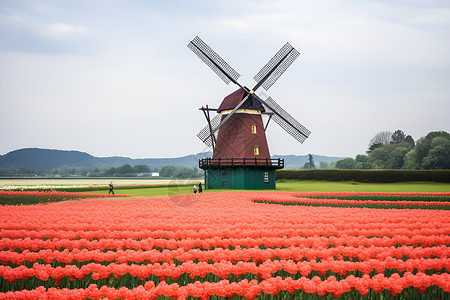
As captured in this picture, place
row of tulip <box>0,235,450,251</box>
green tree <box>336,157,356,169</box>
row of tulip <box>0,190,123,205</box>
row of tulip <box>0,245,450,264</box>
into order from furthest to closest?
1. green tree <box>336,157,356,169</box>
2. row of tulip <box>0,190,123,205</box>
3. row of tulip <box>0,235,450,251</box>
4. row of tulip <box>0,245,450,264</box>

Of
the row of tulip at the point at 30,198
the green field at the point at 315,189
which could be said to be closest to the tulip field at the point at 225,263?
the row of tulip at the point at 30,198

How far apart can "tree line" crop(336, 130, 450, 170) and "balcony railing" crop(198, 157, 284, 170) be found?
5331cm

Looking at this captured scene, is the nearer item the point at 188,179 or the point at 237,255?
the point at 237,255

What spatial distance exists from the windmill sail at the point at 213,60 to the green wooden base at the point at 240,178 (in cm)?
947

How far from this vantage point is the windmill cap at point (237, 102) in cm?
4250

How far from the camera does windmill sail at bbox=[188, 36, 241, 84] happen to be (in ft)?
138

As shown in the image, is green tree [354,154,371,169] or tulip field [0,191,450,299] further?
green tree [354,154,371,169]

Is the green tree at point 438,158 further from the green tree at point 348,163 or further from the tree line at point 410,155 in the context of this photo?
the green tree at point 348,163

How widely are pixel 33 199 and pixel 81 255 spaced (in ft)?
70.5

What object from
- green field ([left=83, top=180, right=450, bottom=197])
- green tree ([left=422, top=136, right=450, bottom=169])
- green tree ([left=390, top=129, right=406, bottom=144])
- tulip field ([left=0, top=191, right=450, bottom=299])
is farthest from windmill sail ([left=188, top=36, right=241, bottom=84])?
green tree ([left=390, top=129, right=406, bottom=144])

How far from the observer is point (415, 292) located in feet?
20.3

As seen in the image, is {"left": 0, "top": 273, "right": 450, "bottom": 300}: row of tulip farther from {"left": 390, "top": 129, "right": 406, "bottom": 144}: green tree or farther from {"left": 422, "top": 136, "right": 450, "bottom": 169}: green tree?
{"left": 390, "top": 129, "right": 406, "bottom": 144}: green tree

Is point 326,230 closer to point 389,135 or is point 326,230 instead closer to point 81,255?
point 81,255

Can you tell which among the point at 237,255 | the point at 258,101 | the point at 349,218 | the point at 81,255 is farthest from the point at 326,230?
the point at 258,101
